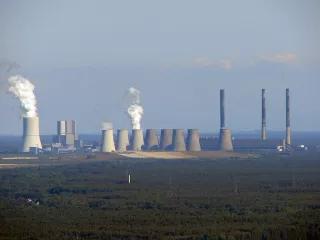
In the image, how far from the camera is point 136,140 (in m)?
114

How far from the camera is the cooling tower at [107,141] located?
110438 mm

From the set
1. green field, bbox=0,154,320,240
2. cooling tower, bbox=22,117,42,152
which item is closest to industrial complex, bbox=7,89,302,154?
cooling tower, bbox=22,117,42,152

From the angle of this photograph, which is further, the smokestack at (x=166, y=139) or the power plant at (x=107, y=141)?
the smokestack at (x=166, y=139)

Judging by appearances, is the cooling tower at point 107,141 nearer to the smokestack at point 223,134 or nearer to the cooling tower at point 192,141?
the cooling tower at point 192,141

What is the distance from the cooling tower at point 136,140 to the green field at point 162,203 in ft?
93.8

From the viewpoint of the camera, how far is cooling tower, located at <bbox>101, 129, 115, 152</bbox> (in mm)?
110438

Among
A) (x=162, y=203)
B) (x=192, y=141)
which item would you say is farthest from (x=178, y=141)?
(x=162, y=203)

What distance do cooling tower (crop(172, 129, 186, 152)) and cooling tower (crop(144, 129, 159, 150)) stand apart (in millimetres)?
3827

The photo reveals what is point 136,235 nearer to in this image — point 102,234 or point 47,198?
point 102,234

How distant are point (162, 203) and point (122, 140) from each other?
6340 centimetres

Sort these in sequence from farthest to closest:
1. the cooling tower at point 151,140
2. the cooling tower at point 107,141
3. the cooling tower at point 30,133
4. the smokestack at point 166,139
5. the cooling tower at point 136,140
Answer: the cooling tower at point 151,140 < the cooling tower at point 136,140 < the smokestack at point 166,139 < the cooling tower at point 107,141 < the cooling tower at point 30,133

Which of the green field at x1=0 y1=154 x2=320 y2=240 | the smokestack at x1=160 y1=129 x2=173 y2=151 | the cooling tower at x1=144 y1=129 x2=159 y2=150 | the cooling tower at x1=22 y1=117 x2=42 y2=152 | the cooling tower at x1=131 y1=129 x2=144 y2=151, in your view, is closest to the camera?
the green field at x1=0 y1=154 x2=320 y2=240

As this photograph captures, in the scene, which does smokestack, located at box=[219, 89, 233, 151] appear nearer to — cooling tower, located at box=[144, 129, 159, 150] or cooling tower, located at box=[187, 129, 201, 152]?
cooling tower, located at box=[187, 129, 201, 152]

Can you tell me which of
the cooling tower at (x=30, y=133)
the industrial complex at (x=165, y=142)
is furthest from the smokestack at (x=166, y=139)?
the cooling tower at (x=30, y=133)
